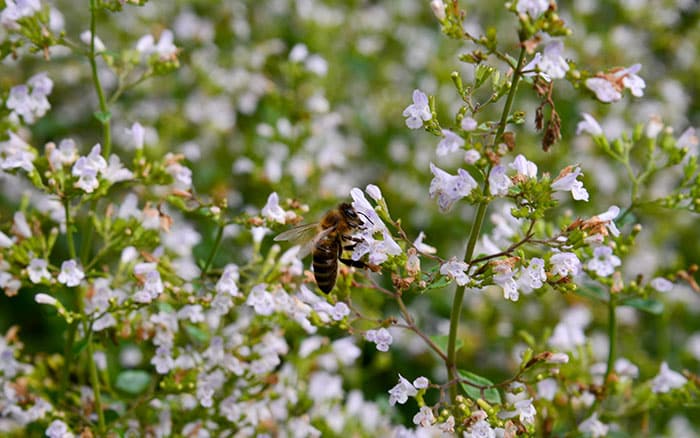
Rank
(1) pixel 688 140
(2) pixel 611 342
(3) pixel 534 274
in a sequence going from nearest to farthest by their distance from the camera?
1. (3) pixel 534 274
2. (2) pixel 611 342
3. (1) pixel 688 140

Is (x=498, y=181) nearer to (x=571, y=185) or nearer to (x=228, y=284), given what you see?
(x=571, y=185)

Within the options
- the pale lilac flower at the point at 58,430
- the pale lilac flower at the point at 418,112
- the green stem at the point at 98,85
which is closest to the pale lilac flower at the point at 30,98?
the green stem at the point at 98,85

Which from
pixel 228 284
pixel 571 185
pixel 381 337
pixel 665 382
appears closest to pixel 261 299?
pixel 228 284

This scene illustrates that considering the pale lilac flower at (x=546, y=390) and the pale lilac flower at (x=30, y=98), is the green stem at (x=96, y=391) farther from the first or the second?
the pale lilac flower at (x=546, y=390)

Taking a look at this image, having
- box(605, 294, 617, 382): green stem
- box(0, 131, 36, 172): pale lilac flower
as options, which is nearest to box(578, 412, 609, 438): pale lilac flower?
box(605, 294, 617, 382): green stem

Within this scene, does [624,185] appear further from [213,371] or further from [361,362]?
[213,371]

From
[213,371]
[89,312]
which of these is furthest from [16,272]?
[213,371]

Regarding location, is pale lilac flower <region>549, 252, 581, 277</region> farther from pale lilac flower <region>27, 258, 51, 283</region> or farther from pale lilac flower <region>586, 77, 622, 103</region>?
pale lilac flower <region>27, 258, 51, 283</region>
